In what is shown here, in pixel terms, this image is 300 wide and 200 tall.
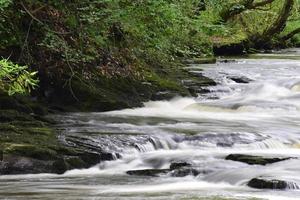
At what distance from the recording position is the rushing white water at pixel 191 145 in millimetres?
7102

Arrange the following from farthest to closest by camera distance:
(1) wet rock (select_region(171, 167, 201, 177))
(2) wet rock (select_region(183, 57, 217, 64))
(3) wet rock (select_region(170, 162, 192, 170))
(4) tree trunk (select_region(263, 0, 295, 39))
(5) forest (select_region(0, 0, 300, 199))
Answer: (4) tree trunk (select_region(263, 0, 295, 39)) < (2) wet rock (select_region(183, 57, 217, 64)) < (5) forest (select_region(0, 0, 300, 199)) < (3) wet rock (select_region(170, 162, 192, 170)) < (1) wet rock (select_region(171, 167, 201, 177))

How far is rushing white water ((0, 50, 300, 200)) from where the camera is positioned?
710 cm

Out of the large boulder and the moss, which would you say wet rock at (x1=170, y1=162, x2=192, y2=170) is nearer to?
the large boulder

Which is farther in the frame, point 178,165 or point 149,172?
point 178,165

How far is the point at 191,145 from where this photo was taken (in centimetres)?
957

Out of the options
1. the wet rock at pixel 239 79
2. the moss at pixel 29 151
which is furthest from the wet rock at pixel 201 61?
the moss at pixel 29 151

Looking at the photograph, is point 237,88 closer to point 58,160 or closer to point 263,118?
point 263,118

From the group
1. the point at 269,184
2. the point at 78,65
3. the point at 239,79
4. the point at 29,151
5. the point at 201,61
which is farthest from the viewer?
the point at 201,61

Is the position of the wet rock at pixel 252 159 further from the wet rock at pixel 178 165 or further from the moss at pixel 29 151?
the moss at pixel 29 151

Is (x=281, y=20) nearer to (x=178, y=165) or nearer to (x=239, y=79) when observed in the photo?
(x=239, y=79)

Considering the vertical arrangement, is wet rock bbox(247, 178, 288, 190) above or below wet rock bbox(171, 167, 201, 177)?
below

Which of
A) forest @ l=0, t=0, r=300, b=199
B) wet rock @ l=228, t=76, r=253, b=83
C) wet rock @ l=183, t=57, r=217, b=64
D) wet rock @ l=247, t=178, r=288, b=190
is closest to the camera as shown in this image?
wet rock @ l=247, t=178, r=288, b=190

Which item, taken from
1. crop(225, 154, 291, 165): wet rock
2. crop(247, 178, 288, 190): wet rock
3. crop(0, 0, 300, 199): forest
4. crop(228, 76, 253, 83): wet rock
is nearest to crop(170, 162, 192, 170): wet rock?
crop(0, 0, 300, 199): forest

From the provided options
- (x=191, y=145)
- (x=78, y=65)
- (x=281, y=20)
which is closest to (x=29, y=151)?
(x=191, y=145)
